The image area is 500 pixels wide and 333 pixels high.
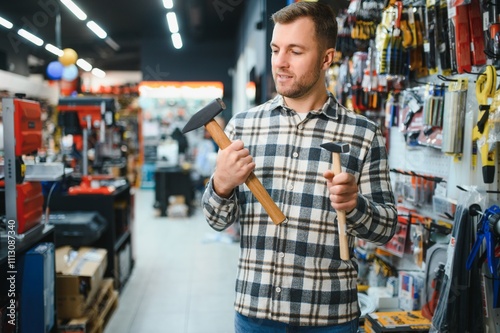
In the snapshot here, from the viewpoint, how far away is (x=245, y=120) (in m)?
1.55

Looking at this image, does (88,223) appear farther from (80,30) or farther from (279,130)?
(80,30)

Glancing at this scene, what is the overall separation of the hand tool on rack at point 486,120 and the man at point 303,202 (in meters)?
0.68

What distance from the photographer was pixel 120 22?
12.0m

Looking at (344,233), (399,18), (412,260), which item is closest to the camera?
(344,233)

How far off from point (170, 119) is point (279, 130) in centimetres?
1289

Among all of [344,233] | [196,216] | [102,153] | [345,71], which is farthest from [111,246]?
[196,216]

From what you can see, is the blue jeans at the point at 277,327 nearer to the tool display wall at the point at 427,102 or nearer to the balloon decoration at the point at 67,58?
the tool display wall at the point at 427,102

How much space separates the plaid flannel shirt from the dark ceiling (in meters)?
6.11

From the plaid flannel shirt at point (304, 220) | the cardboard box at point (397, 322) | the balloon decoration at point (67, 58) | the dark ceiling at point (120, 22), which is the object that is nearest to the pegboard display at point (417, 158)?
the cardboard box at point (397, 322)

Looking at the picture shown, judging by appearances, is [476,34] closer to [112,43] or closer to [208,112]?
[208,112]

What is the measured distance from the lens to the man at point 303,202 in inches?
54.5

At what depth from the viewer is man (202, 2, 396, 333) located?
1.38 m

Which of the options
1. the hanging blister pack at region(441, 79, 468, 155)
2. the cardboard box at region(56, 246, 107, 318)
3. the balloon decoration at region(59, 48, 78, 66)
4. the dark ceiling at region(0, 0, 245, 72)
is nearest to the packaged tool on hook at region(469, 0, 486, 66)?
the hanging blister pack at region(441, 79, 468, 155)

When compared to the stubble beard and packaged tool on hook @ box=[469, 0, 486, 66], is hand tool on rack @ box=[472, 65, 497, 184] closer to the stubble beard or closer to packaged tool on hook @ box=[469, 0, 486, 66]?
packaged tool on hook @ box=[469, 0, 486, 66]
